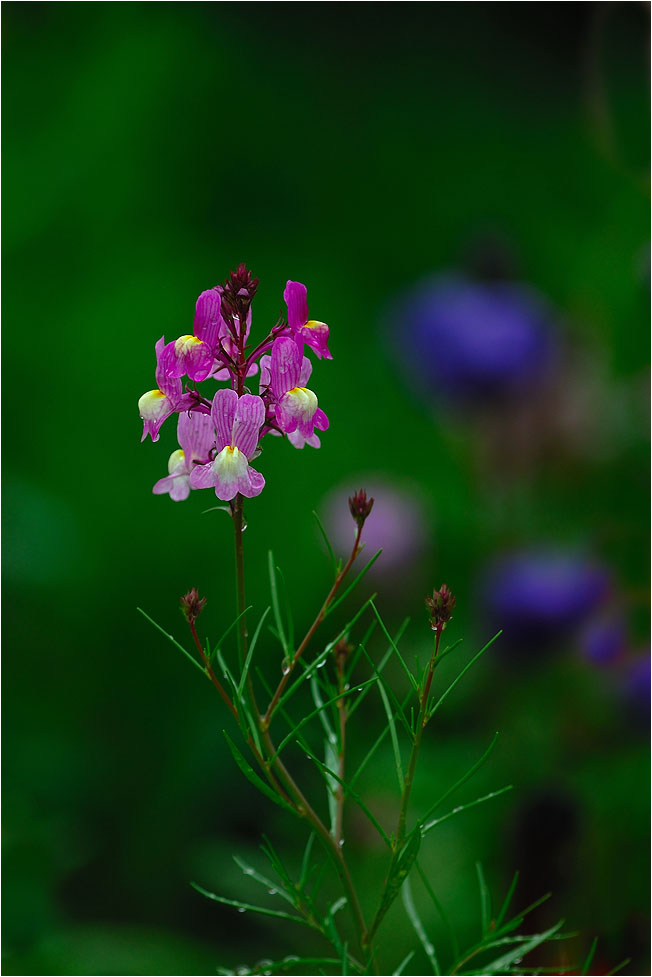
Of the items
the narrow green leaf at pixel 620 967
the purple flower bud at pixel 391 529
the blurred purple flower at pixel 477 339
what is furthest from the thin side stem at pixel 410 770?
the blurred purple flower at pixel 477 339

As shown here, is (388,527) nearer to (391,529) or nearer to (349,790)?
(391,529)

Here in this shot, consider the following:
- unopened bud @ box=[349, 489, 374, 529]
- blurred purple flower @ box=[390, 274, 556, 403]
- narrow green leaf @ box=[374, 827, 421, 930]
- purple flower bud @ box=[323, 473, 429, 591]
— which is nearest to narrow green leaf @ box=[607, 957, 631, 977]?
narrow green leaf @ box=[374, 827, 421, 930]

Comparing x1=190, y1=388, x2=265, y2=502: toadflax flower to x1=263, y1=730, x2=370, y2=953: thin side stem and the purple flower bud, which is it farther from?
the purple flower bud

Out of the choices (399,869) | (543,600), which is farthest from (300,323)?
(543,600)

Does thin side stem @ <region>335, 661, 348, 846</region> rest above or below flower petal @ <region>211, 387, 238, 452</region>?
below

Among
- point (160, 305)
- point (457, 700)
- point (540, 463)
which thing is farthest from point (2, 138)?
point (457, 700)

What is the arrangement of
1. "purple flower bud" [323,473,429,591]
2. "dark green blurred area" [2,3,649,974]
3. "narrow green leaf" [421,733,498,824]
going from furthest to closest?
1. "purple flower bud" [323,473,429,591]
2. "dark green blurred area" [2,3,649,974]
3. "narrow green leaf" [421,733,498,824]

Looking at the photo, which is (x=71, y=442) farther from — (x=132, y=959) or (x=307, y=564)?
(x=132, y=959)
